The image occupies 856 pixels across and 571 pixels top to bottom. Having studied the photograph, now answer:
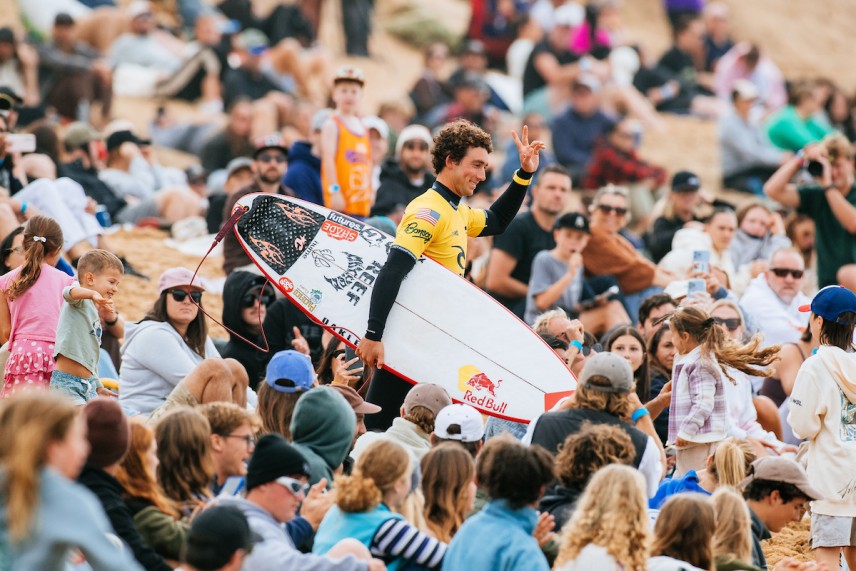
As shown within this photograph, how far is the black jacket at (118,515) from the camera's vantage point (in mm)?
5219

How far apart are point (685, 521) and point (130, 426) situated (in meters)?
2.29

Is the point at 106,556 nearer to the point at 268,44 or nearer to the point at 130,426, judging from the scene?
the point at 130,426

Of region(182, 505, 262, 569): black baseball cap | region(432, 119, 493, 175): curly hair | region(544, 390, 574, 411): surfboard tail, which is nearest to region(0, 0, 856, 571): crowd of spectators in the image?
region(182, 505, 262, 569): black baseball cap

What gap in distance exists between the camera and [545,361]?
8.11 m

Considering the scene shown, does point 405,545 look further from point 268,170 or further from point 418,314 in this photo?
point 268,170

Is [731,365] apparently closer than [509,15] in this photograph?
Yes

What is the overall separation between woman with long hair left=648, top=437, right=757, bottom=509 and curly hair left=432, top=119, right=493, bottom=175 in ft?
6.87

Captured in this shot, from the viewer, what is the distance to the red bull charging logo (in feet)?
26.1

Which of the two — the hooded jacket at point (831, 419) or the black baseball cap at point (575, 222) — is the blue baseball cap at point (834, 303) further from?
the black baseball cap at point (575, 222)

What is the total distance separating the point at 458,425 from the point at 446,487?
0.68 meters

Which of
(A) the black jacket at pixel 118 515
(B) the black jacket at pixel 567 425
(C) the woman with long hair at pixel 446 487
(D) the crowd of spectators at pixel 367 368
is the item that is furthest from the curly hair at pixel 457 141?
(A) the black jacket at pixel 118 515

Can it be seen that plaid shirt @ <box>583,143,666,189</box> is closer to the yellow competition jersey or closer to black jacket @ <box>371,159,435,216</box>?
black jacket @ <box>371,159,435,216</box>

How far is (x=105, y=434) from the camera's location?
5.28 m

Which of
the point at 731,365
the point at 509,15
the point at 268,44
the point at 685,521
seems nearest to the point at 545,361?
the point at 731,365
